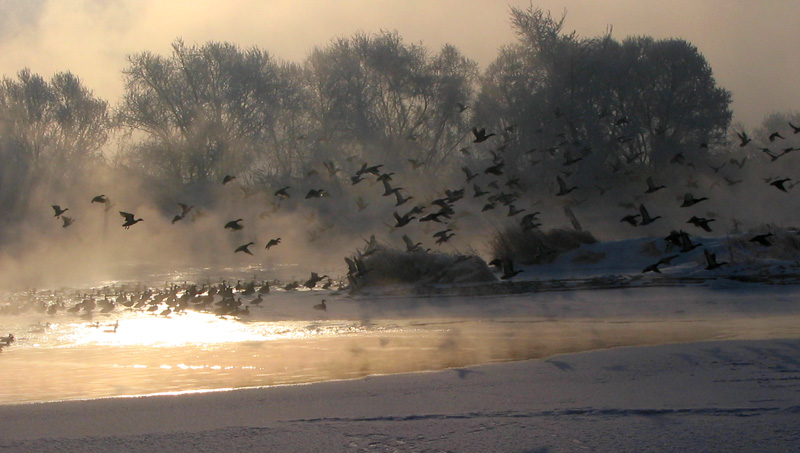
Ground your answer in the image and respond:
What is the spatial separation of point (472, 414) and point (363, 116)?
134 feet

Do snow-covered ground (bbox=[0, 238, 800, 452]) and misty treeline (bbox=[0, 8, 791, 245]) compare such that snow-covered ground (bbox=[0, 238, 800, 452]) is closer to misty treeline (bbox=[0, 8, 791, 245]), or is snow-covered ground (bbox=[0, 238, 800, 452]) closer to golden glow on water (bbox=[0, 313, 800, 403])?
golden glow on water (bbox=[0, 313, 800, 403])

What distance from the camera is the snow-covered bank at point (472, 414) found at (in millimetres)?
4297

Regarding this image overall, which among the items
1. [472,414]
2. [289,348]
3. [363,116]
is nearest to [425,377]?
[472,414]

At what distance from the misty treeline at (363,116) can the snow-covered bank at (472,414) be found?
99.5 ft

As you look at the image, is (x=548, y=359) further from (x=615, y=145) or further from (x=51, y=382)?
(x=615, y=145)

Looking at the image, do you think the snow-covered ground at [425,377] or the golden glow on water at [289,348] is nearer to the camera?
the snow-covered ground at [425,377]

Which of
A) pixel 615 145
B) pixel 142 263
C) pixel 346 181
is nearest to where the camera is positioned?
pixel 142 263

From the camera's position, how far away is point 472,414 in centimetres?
486

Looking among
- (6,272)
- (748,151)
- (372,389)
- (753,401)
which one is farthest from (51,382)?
(748,151)

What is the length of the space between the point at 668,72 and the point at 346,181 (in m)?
16.0

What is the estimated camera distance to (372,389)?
18.5 feet

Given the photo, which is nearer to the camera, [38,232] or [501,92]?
[38,232]

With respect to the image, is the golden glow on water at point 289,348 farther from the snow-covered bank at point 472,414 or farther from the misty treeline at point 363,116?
the misty treeline at point 363,116

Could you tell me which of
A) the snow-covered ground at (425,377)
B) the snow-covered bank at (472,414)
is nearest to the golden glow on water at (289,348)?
the snow-covered ground at (425,377)
